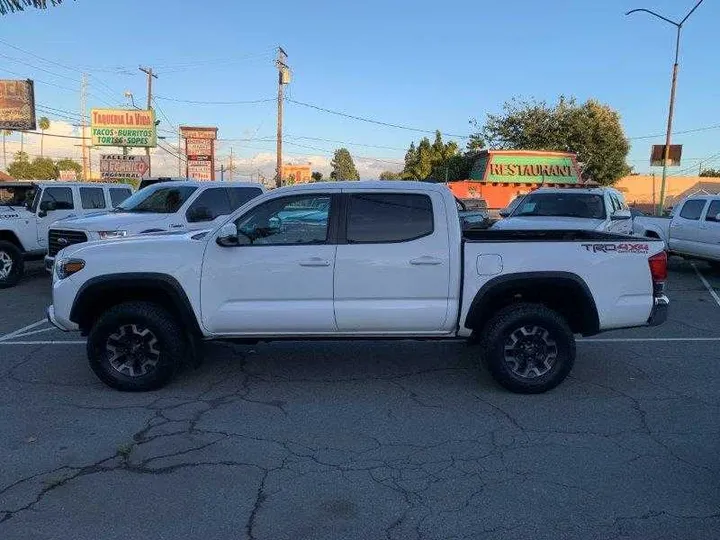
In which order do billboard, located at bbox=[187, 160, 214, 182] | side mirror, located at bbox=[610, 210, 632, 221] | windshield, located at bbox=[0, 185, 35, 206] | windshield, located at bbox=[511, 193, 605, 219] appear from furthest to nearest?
billboard, located at bbox=[187, 160, 214, 182] → windshield, located at bbox=[0, 185, 35, 206] → windshield, located at bbox=[511, 193, 605, 219] → side mirror, located at bbox=[610, 210, 632, 221]

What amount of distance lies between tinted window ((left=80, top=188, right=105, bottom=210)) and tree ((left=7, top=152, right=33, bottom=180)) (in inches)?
3462

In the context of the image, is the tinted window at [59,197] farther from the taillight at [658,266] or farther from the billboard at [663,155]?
the billboard at [663,155]

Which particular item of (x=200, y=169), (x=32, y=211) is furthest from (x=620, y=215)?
(x=200, y=169)

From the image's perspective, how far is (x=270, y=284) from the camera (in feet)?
17.1

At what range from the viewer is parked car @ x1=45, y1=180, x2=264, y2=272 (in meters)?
9.93

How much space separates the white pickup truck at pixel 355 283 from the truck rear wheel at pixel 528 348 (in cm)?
1

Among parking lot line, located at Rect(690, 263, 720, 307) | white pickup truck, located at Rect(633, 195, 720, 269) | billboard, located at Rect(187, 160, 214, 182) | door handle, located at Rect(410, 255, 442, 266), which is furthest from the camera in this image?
billboard, located at Rect(187, 160, 214, 182)

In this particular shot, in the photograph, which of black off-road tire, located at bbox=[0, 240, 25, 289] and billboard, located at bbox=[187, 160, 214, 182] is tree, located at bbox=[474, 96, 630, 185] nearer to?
billboard, located at bbox=[187, 160, 214, 182]

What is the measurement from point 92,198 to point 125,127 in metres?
32.7

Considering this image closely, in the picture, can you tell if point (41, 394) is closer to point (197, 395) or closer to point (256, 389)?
point (197, 395)

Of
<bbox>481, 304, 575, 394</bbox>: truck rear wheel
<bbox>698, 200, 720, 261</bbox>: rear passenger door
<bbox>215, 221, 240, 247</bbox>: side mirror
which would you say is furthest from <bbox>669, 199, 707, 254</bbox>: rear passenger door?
<bbox>215, 221, 240, 247</bbox>: side mirror

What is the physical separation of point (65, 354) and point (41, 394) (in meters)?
1.39

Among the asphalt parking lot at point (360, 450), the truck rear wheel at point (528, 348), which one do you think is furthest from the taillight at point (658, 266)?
the asphalt parking lot at point (360, 450)

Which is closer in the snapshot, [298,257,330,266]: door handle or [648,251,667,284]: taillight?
[298,257,330,266]: door handle
